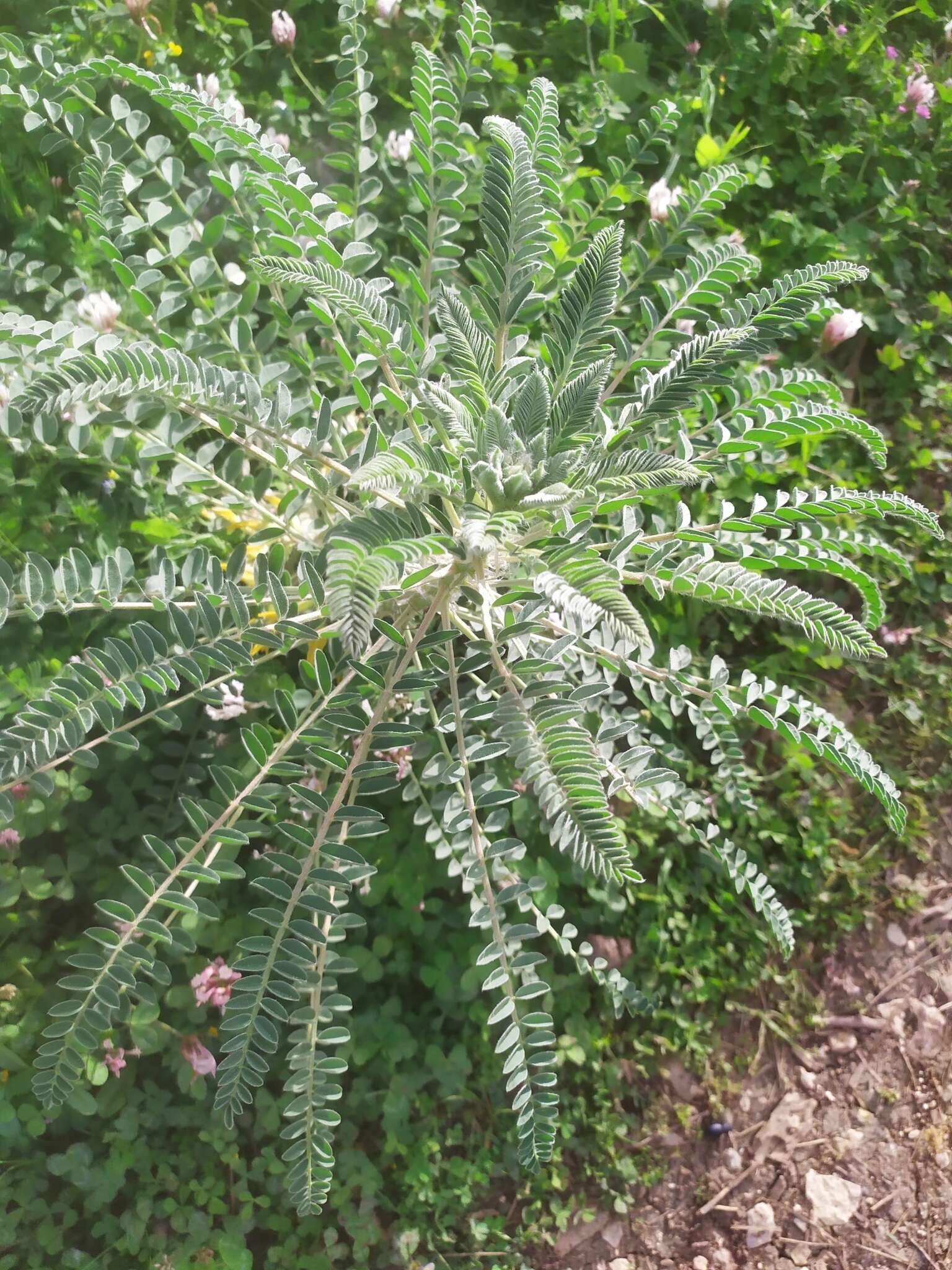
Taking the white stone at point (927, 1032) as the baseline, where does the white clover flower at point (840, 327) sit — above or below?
above

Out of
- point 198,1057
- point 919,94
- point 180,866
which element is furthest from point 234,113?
point 919,94

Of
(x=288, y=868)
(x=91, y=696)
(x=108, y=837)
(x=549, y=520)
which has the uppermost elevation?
(x=549, y=520)

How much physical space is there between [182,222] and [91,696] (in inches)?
31.0

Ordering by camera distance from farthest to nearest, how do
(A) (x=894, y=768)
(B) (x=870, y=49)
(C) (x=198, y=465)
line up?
(B) (x=870, y=49)
(A) (x=894, y=768)
(C) (x=198, y=465)

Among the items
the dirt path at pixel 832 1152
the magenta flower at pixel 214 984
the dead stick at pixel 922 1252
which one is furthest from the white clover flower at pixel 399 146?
the dead stick at pixel 922 1252

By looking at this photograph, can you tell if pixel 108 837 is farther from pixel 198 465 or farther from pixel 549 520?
pixel 549 520

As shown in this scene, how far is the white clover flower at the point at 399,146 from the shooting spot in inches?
65.9

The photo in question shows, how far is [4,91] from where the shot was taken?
1234 millimetres

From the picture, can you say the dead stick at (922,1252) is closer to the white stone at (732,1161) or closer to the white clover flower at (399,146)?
the white stone at (732,1161)

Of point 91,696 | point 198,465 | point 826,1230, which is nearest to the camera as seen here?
point 91,696

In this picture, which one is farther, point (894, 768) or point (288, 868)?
point (894, 768)

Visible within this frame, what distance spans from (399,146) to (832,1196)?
232cm

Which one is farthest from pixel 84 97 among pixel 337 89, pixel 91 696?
pixel 91 696

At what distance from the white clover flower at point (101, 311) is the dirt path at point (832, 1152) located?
70.8 inches
